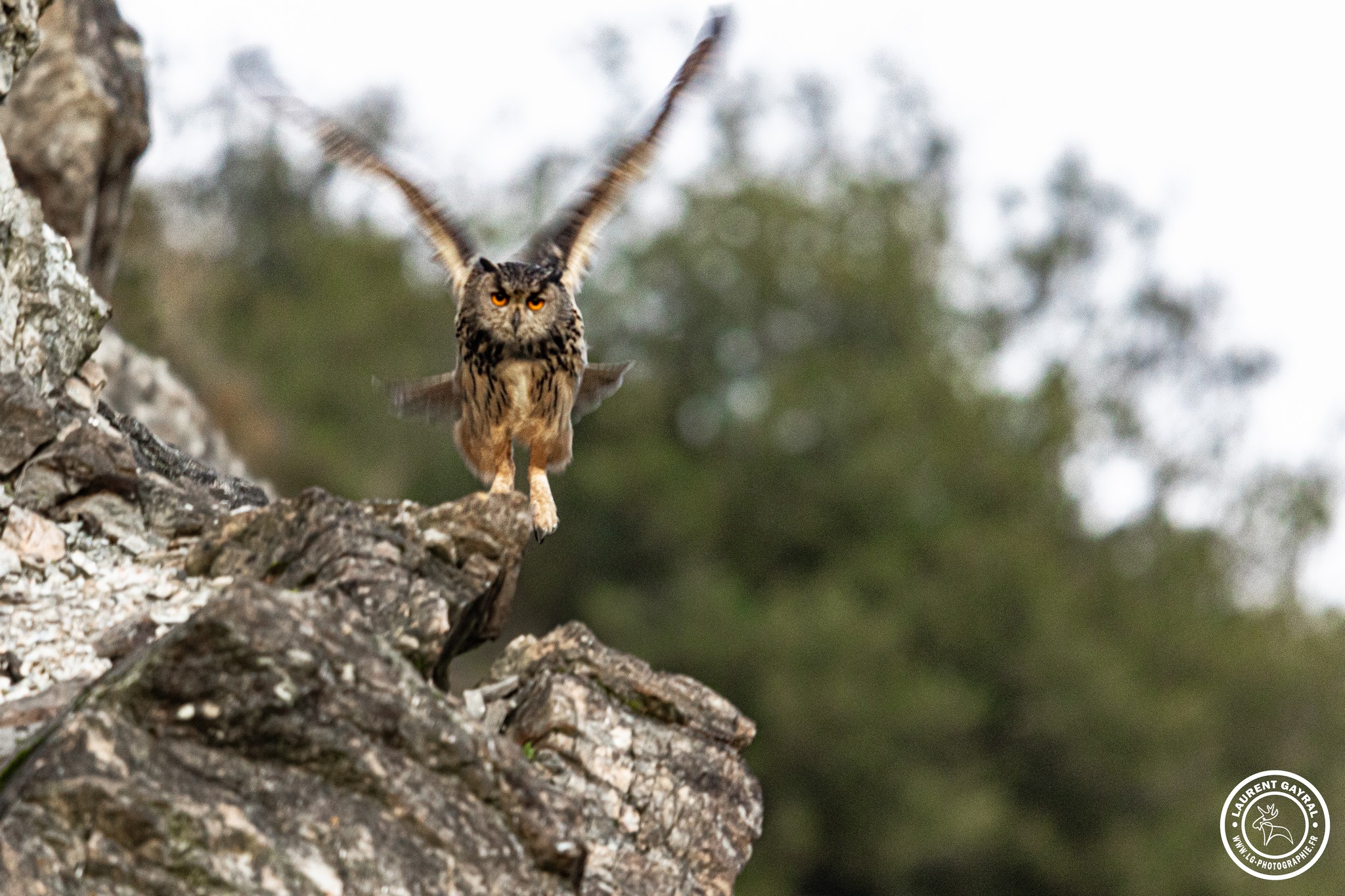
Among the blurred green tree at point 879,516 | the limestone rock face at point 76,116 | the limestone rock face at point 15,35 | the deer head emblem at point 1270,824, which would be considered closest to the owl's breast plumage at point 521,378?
the limestone rock face at point 15,35

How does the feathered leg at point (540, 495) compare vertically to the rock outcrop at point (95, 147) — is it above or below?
below

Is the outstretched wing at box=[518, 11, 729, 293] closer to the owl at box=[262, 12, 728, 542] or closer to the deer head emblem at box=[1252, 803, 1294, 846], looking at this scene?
the owl at box=[262, 12, 728, 542]

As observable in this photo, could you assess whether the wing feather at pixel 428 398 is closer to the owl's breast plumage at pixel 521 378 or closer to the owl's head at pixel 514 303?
the owl's breast plumage at pixel 521 378

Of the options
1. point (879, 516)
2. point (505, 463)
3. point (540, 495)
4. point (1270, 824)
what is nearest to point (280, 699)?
point (540, 495)

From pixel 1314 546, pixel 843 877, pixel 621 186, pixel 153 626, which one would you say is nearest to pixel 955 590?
pixel 843 877

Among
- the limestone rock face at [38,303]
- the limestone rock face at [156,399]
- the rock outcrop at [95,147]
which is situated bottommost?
the limestone rock face at [38,303]

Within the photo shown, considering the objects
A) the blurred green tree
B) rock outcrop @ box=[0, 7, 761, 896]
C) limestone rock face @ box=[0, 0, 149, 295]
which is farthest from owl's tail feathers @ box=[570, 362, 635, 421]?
the blurred green tree

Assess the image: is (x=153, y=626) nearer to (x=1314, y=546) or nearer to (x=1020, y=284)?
(x=1314, y=546)
